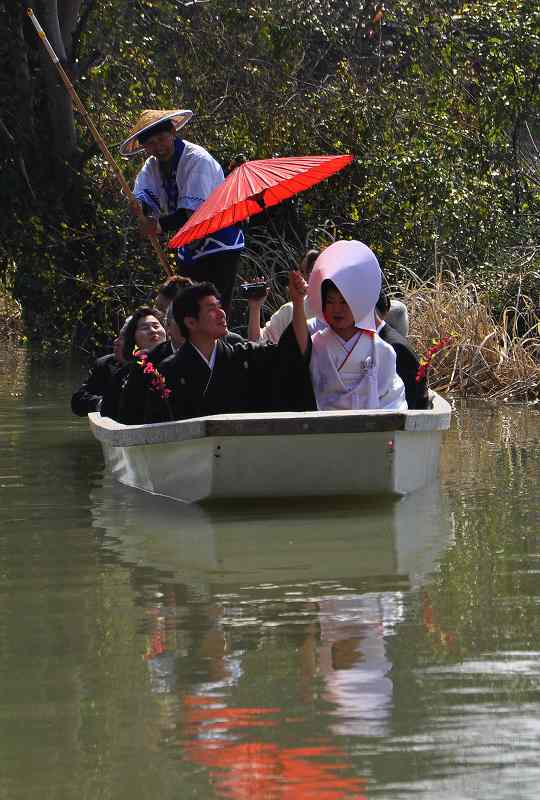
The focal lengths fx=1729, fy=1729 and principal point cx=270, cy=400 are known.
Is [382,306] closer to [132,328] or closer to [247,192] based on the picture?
[247,192]

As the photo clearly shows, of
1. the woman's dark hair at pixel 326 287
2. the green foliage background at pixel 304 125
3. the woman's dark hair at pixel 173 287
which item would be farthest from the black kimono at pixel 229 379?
the green foliage background at pixel 304 125

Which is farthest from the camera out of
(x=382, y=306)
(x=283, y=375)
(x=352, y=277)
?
(x=382, y=306)

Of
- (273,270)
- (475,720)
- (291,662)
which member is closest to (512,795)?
(475,720)

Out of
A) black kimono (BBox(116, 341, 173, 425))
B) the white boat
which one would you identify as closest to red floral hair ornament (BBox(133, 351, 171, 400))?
the white boat

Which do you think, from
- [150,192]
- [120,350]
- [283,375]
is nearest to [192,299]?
[283,375]

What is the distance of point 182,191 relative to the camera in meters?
11.5

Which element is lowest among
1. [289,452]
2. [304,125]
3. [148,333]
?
[289,452]

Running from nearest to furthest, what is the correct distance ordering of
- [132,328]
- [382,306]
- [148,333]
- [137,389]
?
[137,389]
[382,306]
[148,333]
[132,328]

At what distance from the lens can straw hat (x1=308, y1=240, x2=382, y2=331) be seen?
8.87m

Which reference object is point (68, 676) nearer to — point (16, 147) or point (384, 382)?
point (384, 382)

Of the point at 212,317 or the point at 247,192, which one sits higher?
the point at 247,192

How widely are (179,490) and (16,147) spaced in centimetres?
1155

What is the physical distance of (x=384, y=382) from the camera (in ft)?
30.9

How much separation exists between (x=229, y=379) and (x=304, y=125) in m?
10.1
